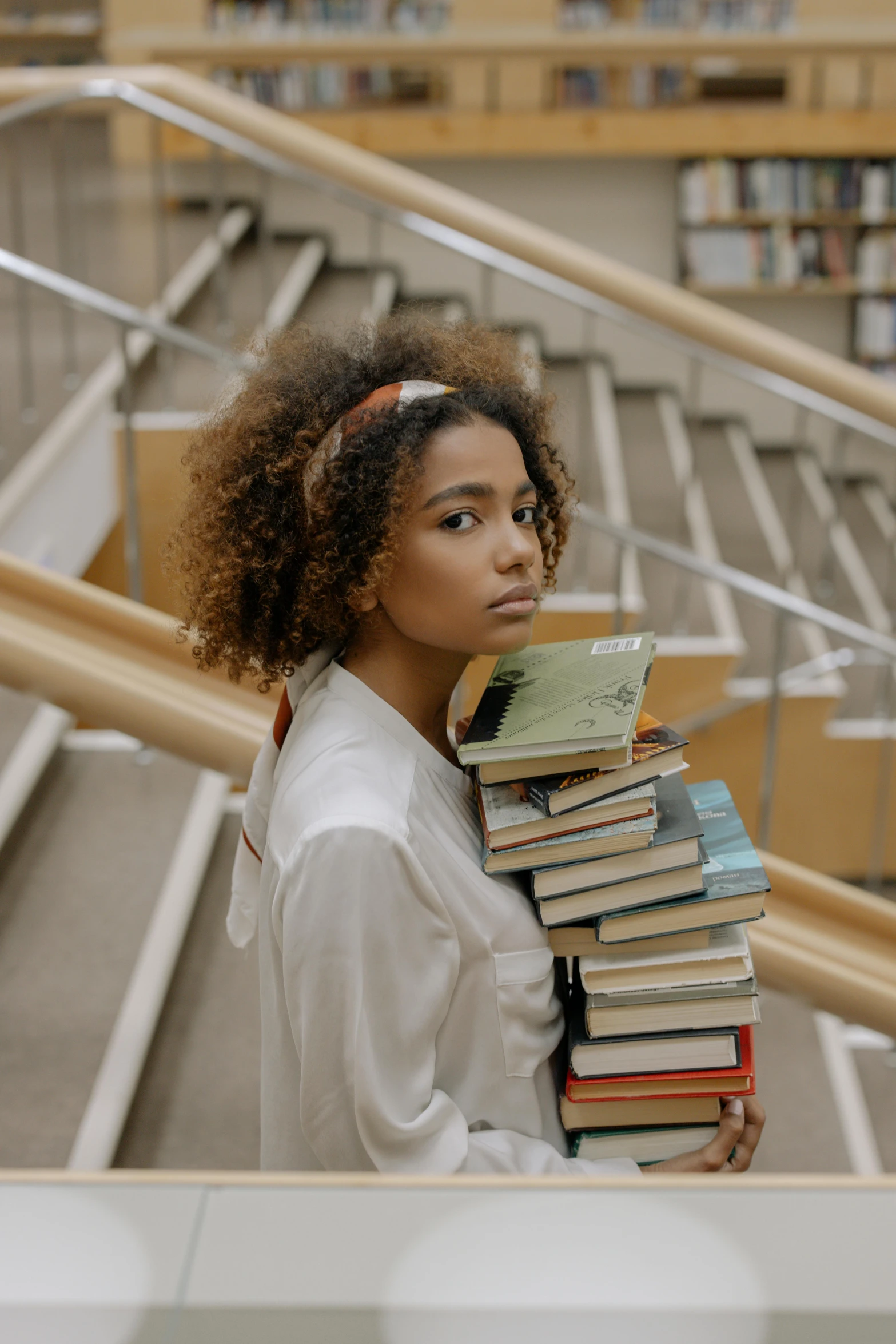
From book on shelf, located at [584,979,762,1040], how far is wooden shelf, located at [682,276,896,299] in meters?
4.41

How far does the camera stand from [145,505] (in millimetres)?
3098

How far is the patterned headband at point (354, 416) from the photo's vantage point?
2.95 feet

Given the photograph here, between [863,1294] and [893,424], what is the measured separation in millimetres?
2076

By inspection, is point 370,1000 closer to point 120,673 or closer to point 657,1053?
point 657,1053

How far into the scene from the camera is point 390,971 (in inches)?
33.1

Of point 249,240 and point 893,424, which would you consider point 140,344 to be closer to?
point 249,240

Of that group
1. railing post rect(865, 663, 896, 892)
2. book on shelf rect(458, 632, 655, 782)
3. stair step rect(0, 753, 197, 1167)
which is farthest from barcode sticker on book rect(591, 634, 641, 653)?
railing post rect(865, 663, 896, 892)

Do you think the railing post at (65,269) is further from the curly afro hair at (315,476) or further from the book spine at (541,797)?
the book spine at (541,797)

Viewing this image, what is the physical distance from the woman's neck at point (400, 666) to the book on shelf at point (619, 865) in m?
0.15

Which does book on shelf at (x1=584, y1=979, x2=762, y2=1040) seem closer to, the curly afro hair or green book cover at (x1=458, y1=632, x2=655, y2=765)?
green book cover at (x1=458, y1=632, x2=655, y2=765)

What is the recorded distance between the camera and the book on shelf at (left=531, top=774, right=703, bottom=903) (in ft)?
3.03

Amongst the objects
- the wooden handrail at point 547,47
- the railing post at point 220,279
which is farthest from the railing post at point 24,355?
the wooden handrail at point 547,47

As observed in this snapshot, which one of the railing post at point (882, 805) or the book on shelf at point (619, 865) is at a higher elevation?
the book on shelf at point (619, 865)

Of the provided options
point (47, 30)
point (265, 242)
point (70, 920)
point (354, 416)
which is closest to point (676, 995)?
point (354, 416)
